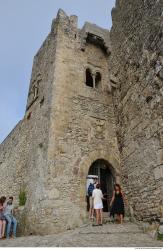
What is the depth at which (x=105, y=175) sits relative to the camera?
8484 mm

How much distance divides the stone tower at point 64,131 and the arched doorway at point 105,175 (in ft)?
0.11

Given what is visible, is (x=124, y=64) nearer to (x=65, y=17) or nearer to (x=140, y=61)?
(x=140, y=61)

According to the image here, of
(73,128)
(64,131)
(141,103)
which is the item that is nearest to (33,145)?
(64,131)

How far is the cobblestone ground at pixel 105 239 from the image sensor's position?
4.52 meters

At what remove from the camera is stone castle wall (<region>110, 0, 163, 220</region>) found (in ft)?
20.0

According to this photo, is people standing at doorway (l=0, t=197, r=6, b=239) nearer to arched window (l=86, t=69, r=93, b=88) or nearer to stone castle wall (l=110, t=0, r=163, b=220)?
stone castle wall (l=110, t=0, r=163, b=220)

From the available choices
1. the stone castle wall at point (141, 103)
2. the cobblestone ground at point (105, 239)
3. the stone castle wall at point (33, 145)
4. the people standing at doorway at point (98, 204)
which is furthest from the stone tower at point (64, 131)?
the cobblestone ground at point (105, 239)

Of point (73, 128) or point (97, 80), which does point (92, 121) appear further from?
point (97, 80)

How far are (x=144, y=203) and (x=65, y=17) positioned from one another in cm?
812

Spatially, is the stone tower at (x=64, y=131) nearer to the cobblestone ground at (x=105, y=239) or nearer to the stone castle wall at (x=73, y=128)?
the stone castle wall at (x=73, y=128)

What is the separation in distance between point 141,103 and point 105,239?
3.90 meters

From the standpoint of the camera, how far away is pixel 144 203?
629 cm

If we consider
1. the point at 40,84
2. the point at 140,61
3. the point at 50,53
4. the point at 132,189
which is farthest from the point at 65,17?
the point at 132,189

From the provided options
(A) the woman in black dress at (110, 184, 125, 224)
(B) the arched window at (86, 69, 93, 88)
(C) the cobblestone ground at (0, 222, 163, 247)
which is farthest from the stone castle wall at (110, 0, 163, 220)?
(B) the arched window at (86, 69, 93, 88)
